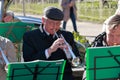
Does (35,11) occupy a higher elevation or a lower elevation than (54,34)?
lower

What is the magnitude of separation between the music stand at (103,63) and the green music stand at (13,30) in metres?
2.01

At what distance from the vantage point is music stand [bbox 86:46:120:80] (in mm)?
3879

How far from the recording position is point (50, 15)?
→ 509 cm

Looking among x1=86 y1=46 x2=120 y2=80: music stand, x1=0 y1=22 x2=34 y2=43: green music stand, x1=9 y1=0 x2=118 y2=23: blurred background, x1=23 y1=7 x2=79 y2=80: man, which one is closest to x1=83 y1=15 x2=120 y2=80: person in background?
x1=86 y1=46 x2=120 y2=80: music stand

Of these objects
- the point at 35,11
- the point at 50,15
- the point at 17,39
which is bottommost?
the point at 35,11

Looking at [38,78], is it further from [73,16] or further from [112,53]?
[73,16]

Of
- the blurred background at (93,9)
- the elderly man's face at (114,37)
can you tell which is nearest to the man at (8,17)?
the elderly man's face at (114,37)

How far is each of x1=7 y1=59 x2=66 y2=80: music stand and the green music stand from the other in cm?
158

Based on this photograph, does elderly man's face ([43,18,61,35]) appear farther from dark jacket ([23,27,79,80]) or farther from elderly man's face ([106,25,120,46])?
elderly man's face ([106,25,120,46])

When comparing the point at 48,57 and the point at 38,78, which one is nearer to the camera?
the point at 38,78

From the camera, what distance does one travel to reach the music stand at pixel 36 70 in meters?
4.06

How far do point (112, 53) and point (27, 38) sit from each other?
1437mm

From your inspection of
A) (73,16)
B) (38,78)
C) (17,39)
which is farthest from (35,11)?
(38,78)

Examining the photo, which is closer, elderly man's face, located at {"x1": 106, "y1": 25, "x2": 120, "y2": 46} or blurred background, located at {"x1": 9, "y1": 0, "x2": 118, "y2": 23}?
elderly man's face, located at {"x1": 106, "y1": 25, "x2": 120, "y2": 46}
